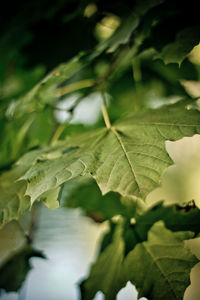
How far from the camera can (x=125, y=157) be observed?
1.53 ft

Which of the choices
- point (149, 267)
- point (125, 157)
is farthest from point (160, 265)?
point (125, 157)

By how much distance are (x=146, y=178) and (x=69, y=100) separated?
662 millimetres

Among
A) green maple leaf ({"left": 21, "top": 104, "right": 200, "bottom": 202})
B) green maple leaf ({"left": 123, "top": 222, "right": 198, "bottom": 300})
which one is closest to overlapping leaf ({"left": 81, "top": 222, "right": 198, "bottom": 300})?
green maple leaf ({"left": 123, "top": 222, "right": 198, "bottom": 300})

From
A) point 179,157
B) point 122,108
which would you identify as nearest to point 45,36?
point 122,108

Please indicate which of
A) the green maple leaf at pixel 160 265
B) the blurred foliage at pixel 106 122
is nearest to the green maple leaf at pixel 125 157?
the blurred foliage at pixel 106 122

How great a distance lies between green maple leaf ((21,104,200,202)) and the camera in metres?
0.44

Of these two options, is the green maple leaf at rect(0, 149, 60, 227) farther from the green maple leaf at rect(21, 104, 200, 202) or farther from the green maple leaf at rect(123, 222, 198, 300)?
the green maple leaf at rect(123, 222, 198, 300)

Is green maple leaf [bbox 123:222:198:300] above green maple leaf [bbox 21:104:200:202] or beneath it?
beneath

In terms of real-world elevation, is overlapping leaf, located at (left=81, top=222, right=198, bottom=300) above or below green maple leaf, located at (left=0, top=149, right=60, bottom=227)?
below

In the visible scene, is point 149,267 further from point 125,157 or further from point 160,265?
point 125,157

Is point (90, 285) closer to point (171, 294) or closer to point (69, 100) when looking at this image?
point (171, 294)

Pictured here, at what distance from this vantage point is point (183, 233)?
57cm

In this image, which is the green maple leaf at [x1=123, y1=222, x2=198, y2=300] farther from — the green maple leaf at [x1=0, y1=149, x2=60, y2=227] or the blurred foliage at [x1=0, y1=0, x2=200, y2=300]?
the green maple leaf at [x1=0, y1=149, x2=60, y2=227]

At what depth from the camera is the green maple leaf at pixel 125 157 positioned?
438 millimetres
